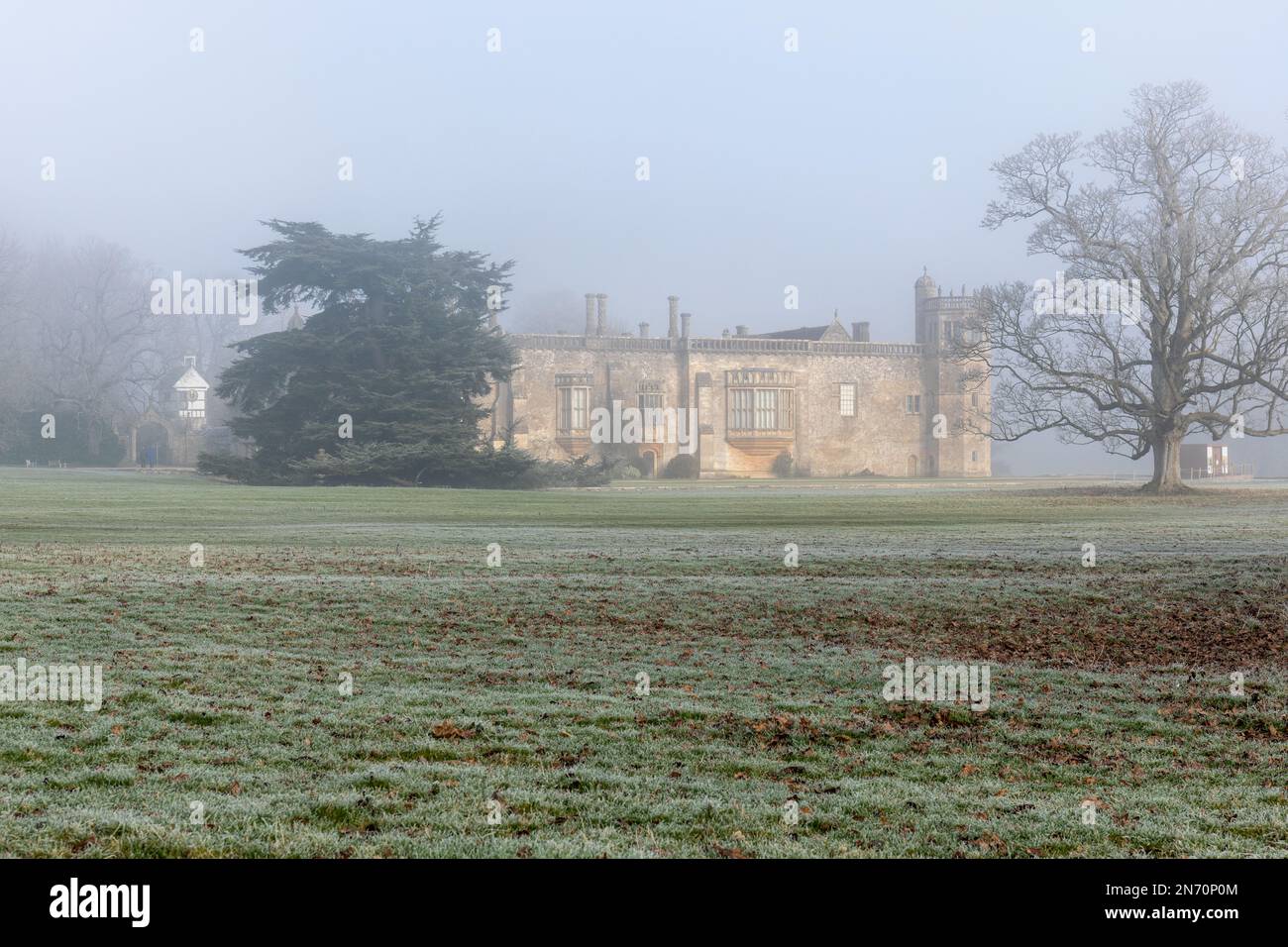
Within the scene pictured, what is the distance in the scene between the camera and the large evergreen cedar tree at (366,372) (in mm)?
39781

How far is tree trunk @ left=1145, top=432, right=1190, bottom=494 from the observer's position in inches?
1432

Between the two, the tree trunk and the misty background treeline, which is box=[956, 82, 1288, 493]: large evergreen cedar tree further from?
the misty background treeline

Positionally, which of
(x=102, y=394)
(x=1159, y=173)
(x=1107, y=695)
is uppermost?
(x=1159, y=173)

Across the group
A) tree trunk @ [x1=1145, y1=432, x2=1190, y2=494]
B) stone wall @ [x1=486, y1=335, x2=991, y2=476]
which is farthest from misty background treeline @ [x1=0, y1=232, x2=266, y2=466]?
tree trunk @ [x1=1145, y1=432, x2=1190, y2=494]

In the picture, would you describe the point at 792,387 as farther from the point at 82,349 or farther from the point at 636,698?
the point at 636,698

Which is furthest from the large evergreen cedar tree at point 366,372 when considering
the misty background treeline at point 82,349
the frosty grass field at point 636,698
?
the frosty grass field at point 636,698

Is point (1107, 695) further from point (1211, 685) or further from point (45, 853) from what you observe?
point (45, 853)

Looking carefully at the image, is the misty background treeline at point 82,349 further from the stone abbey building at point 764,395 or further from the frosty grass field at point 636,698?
the frosty grass field at point 636,698

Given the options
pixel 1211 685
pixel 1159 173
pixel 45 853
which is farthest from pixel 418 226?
pixel 45 853

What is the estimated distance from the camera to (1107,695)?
10.3m

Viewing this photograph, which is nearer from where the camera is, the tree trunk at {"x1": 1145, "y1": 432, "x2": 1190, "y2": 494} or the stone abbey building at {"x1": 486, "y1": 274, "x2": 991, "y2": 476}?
the tree trunk at {"x1": 1145, "y1": 432, "x2": 1190, "y2": 494}

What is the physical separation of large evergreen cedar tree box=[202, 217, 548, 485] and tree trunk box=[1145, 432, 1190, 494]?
18560mm
